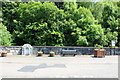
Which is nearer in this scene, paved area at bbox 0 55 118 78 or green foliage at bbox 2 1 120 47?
paved area at bbox 0 55 118 78

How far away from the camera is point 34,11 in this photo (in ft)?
107

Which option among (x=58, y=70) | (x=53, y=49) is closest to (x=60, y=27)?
(x=53, y=49)

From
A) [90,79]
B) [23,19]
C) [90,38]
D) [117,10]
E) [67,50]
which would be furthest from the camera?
[117,10]

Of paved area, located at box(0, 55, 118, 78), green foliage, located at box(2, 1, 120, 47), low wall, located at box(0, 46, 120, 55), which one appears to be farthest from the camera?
green foliage, located at box(2, 1, 120, 47)

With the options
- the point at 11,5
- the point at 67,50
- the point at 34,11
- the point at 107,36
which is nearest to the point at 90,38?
the point at 107,36

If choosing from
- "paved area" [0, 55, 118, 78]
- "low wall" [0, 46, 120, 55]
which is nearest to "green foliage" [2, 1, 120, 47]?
"low wall" [0, 46, 120, 55]

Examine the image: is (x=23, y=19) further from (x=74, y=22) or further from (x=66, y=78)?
(x=66, y=78)

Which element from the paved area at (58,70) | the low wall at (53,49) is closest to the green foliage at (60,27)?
the low wall at (53,49)

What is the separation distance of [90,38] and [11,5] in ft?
67.0

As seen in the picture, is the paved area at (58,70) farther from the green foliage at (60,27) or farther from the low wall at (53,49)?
the green foliage at (60,27)

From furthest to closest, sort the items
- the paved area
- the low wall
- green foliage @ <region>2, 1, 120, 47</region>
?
green foliage @ <region>2, 1, 120, 47</region> → the low wall → the paved area

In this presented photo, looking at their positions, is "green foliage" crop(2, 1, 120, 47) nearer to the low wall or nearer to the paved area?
the low wall

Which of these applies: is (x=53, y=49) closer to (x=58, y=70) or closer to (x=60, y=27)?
(x=60, y=27)

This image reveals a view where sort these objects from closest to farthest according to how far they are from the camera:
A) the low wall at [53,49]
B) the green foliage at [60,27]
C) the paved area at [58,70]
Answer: the paved area at [58,70] → the low wall at [53,49] → the green foliage at [60,27]
